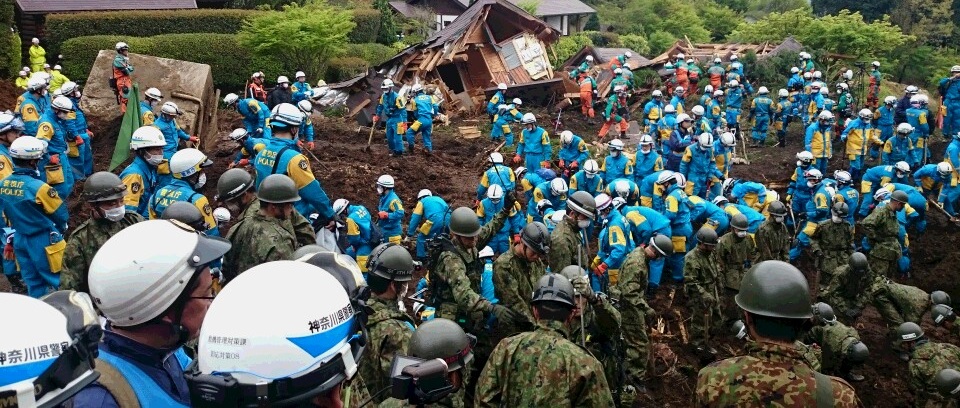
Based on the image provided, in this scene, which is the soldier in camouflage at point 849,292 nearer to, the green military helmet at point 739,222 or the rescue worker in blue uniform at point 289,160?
the green military helmet at point 739,222

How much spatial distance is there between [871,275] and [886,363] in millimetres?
1125

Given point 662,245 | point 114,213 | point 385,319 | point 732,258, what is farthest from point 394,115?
point 385,319

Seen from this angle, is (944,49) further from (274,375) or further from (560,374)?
(274,375)

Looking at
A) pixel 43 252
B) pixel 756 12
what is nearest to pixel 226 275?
pixel 43 252

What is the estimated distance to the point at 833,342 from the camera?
863 centimetres

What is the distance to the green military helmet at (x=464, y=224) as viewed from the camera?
7.14 meters

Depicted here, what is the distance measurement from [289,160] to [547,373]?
13.1 ft

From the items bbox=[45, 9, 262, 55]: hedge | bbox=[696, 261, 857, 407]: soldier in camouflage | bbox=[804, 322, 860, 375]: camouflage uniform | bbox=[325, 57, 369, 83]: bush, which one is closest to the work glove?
bbox=[696, 261, 857, 407]: soldier in camouflage

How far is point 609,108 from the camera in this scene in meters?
21.1

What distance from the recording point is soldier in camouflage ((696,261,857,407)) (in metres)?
3.60

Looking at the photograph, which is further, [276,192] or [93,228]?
[93,228]

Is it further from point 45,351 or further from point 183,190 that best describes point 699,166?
point 45,351

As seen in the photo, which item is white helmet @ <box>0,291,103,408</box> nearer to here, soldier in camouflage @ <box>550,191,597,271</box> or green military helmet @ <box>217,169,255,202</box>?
green military helmet @ <box>217,169,255,202</box>

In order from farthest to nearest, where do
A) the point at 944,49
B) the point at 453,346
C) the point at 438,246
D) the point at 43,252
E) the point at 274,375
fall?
the point at 944,49, the point at 43,252, the point at 438,246, the point at 453,346, the point at 274,375
